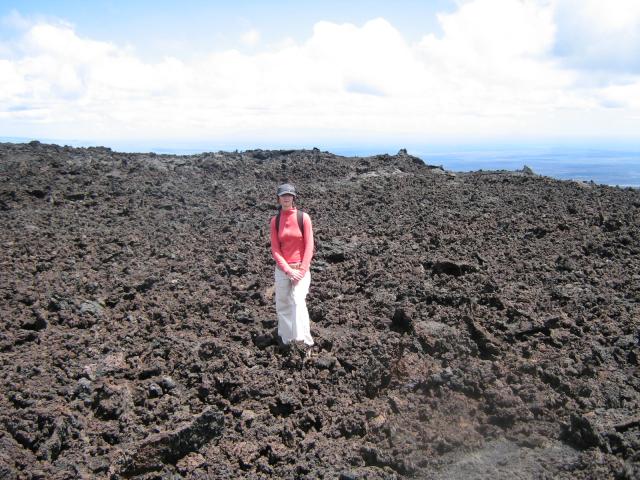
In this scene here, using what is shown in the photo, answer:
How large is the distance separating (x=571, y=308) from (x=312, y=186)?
27.6ft

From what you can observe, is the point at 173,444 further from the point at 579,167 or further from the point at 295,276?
the point at 579,167

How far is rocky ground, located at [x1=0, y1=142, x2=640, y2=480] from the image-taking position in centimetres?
437

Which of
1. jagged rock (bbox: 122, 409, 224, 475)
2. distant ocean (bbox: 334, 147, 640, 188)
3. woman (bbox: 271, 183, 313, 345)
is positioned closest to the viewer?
jagged rock (bbox: 122, 409, 224, 475)

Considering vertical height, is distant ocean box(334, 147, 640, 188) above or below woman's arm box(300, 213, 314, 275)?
above

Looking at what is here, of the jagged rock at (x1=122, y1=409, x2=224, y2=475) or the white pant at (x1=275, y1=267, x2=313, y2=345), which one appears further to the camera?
the white pant at (x1=275, y1=267, x2=313, y2=345)

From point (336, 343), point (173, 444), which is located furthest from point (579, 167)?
point (173, 444)

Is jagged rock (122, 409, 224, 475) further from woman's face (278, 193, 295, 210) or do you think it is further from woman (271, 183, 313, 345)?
woman's face (278, 193, 295, 210)

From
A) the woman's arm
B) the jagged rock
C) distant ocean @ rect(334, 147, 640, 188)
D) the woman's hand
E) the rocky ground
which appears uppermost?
distant ocean @ rect(334, 147, 640, 188)

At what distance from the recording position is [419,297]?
7395 millimetres

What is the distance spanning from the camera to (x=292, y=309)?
19.6 feet

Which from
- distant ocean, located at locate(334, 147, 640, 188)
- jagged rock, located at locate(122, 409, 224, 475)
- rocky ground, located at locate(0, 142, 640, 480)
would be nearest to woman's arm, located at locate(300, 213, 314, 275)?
rocky ground, located at locate(0, 142, 640, 480)

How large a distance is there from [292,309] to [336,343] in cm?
66

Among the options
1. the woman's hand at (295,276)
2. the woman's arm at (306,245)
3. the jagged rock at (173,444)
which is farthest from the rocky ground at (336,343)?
the woman's arm at (306,245)

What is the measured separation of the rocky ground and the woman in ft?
1.06
